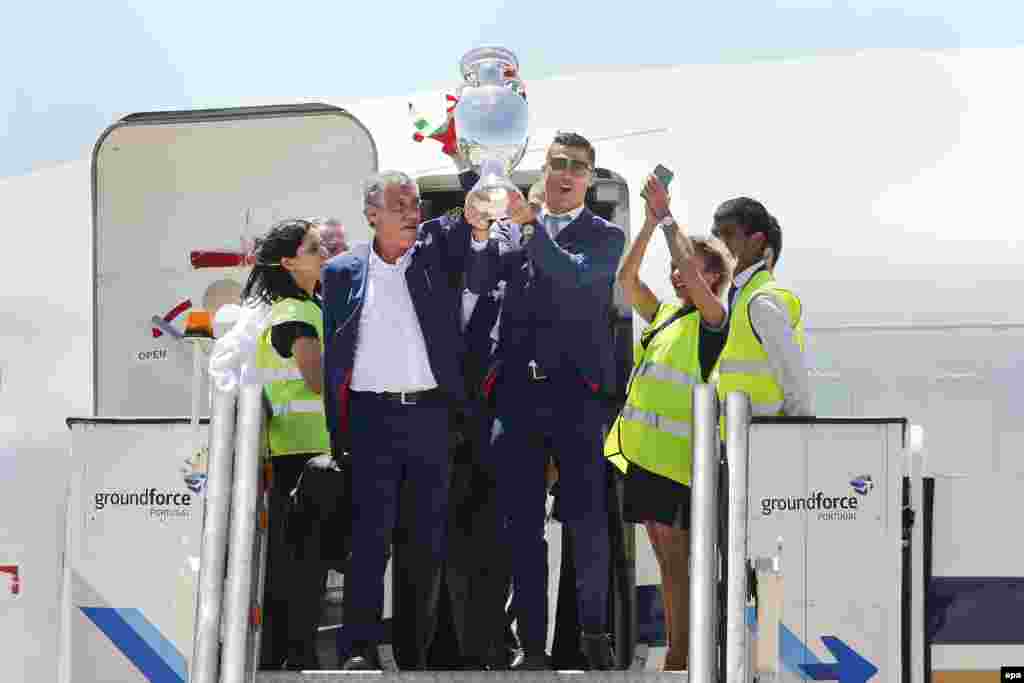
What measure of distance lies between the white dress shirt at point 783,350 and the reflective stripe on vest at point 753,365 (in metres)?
0.03

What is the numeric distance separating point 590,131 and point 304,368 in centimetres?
256

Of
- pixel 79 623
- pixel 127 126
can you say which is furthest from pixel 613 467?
pixel 127 126

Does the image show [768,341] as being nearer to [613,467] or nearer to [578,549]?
[613,467]

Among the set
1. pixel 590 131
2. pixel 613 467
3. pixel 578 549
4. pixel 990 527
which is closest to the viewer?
pixel 578 549

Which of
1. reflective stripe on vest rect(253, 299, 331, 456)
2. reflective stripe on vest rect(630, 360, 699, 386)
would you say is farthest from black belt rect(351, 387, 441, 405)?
reflective stripe on vest rect(630, 360, 699, 386)

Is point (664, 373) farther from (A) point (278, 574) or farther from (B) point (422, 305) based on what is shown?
(A) point (278, 574)

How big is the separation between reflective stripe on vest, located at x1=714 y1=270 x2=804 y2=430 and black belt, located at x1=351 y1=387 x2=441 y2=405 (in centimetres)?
114

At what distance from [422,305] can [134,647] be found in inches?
58.1

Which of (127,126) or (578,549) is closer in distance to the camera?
(578,549)

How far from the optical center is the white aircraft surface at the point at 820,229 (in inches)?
301

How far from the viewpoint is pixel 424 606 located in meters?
5.75

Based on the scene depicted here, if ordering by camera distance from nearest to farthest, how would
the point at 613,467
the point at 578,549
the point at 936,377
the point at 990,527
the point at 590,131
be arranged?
1. the point at 578,549
2. the point at 613,467
3. the point at 990,527
4. the point at 936,377
5. the point at 590,131

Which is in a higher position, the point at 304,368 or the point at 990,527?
the point at 304,368

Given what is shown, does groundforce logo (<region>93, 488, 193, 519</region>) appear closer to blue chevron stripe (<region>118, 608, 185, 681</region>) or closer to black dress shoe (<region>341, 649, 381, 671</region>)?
blue chevron stripe (<region>118, 608, 185, 681</region>)
